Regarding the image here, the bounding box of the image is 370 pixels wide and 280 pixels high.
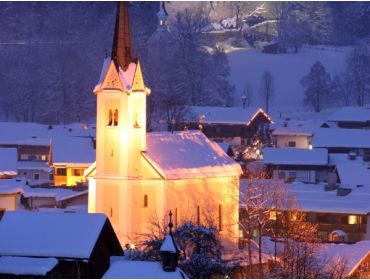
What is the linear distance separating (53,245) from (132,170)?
741cm

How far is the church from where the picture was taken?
29172mm

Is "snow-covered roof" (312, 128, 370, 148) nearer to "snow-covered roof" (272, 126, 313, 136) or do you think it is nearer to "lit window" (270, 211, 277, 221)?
"snow-covered roof" (272, 126, 313, 136)

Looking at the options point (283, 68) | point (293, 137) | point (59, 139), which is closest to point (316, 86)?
point (283, 68)

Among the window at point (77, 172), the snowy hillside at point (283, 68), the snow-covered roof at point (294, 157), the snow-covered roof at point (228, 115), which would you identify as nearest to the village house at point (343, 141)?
the snow-covered roof at point (228, 115)

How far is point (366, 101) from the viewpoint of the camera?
7812cm

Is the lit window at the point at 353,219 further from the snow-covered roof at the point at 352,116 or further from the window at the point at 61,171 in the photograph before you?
the snow-covered roof at the point at 352,116

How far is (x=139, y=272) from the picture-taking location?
1888 centimetres

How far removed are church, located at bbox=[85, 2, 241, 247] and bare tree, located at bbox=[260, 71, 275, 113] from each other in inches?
1807

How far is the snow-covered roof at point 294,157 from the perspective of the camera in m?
48.3

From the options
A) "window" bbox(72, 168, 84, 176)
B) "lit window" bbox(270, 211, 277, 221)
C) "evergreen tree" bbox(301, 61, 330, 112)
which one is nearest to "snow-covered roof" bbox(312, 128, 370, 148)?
"window" bbox(72, 168, 84, 176)

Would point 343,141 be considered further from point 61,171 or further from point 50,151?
point 61,171

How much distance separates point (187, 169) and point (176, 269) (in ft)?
33.3

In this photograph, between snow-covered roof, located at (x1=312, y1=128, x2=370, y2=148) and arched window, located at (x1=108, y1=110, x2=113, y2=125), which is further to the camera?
snow-covered roof, located at (x1=312, y1=128, x2=370, y2=148)

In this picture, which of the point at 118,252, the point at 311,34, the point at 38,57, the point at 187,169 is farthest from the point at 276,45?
the point at 118,252
